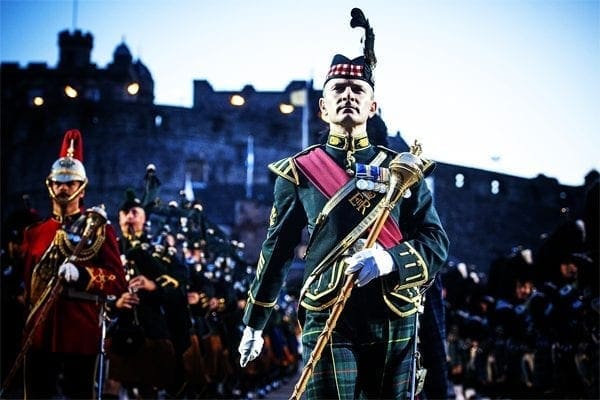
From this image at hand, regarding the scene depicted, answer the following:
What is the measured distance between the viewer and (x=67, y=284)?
8797 millimetres

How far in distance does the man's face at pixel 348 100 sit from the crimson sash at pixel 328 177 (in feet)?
0.73

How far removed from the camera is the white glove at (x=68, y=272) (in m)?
8.55

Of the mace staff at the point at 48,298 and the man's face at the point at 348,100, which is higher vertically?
the man's face at the point at 348,100

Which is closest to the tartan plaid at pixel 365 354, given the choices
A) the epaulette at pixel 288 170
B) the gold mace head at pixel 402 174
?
the gold mace head at pixel 402 174

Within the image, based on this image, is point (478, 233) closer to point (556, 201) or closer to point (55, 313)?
point (556, 201)

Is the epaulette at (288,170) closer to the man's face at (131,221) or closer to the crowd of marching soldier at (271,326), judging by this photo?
the crowd of marching soldier at (271,326)

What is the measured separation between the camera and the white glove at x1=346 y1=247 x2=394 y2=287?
5.49m

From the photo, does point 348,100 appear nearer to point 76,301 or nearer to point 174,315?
point 76,301

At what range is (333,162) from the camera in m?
6.00

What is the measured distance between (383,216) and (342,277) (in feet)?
1.21

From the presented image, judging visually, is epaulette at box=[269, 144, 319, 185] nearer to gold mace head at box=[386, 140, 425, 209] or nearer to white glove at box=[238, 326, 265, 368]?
gold mace head at box=[386, 140, 425, 209]

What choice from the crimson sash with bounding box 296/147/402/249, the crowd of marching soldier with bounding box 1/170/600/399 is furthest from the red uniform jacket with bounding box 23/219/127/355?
the crimson sash with bounding box 296/147/402/249

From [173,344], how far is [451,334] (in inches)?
615

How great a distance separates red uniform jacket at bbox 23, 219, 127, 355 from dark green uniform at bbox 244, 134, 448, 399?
2.94 metres
